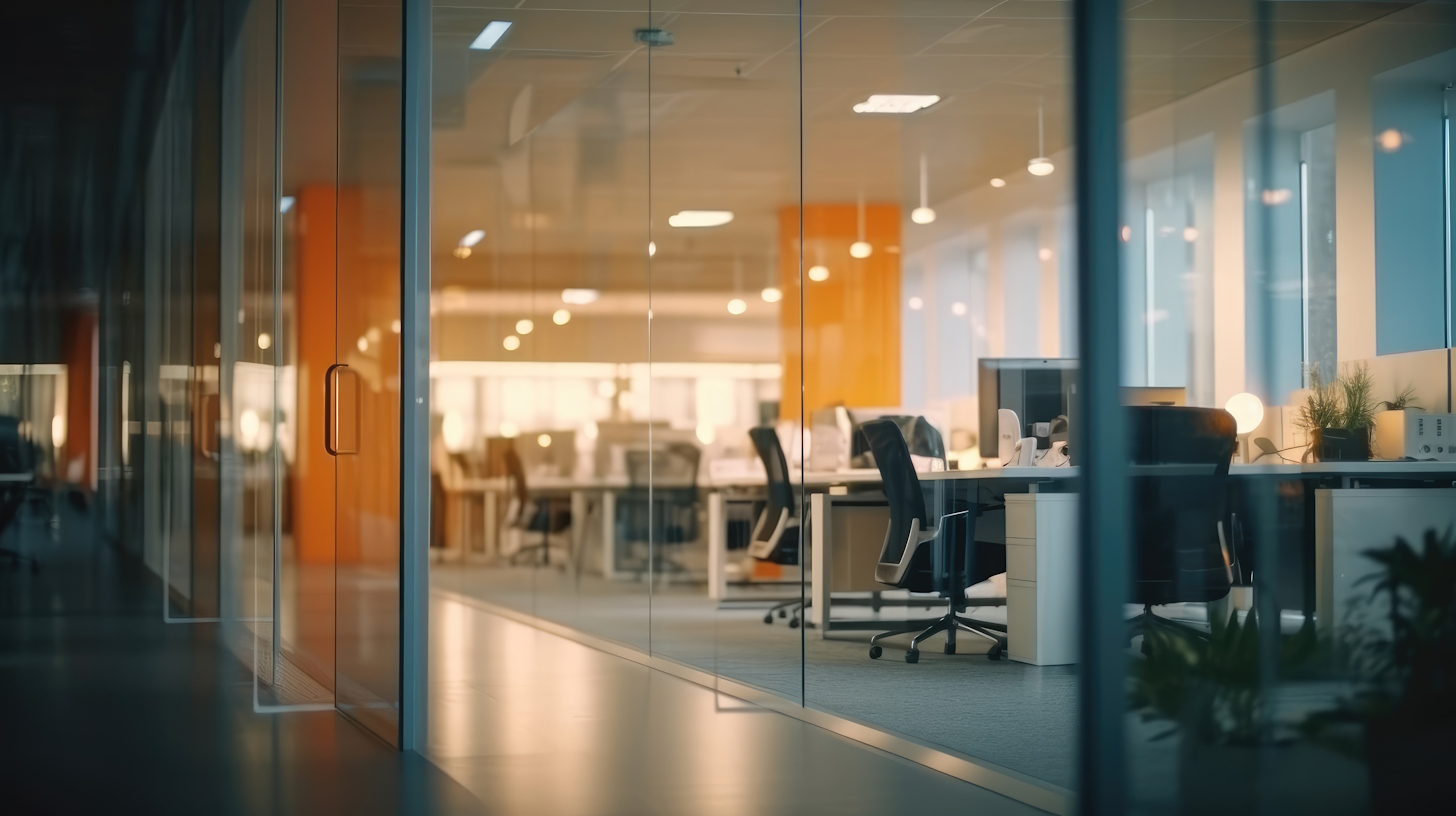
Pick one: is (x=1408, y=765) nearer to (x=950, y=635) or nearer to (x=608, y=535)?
(x=950, y=635)

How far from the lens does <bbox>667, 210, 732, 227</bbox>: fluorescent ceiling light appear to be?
1022 centimetres

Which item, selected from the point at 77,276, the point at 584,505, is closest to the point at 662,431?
the point at 584,505

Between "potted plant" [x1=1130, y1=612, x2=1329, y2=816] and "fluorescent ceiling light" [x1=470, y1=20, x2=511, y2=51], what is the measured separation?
558 centimetres

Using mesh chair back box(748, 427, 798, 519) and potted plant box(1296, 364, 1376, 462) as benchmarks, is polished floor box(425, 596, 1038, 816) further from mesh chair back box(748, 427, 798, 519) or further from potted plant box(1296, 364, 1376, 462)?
mesh chair back box(748, 427, 798, 519)

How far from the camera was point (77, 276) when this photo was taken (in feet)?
35.2

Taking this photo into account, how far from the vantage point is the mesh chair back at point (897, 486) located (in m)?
6.32

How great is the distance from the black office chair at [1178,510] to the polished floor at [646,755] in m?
0.96

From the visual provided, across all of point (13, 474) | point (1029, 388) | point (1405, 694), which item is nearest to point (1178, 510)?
point (1405, 694)

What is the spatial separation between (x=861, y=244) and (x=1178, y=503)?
8453mm

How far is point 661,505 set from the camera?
906 centimetres

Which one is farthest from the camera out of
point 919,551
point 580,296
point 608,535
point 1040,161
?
point 1040,161

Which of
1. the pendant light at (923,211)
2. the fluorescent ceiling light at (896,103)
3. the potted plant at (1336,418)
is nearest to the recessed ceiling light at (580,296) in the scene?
the fluorescent ceiling light at (896,103)

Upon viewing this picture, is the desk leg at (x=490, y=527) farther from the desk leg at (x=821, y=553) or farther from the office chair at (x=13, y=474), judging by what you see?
the office chair at (x=13, y=474)

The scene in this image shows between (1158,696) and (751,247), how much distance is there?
8.29 m
